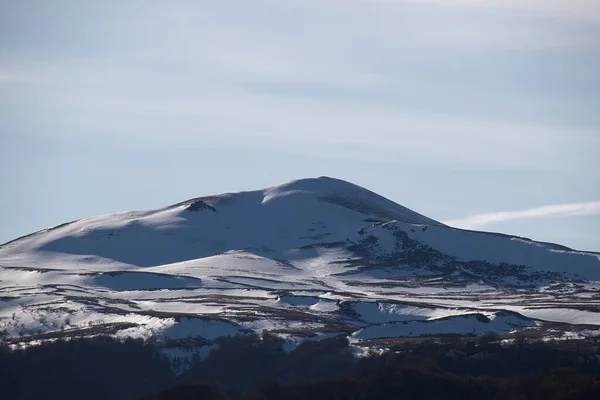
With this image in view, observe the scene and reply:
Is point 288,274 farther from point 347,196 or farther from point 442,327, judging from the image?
point 442,327

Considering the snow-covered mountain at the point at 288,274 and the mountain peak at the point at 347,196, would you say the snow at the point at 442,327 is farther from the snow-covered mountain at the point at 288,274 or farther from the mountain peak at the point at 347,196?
the mountain peak at the point at 347,196

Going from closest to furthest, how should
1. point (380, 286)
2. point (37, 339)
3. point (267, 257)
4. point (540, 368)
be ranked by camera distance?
1. point (540, 368)
2. point (37, 339)
3. point (380, 286)
4. point (267, 257)

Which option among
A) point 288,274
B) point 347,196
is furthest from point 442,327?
point 347,196

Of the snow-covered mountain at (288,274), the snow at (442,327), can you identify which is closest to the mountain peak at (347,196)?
the snow-covered mountain at (288,274)

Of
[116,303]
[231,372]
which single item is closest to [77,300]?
[116,303]

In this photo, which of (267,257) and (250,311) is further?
(267,257)

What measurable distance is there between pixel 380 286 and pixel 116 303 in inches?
1274

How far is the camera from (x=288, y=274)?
122 m

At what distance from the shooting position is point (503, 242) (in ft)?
Result: 446

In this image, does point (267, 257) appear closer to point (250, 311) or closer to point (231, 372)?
point (250, 311)

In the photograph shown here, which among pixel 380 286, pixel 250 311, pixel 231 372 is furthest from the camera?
pixel 380 286

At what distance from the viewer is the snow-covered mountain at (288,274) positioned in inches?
3307

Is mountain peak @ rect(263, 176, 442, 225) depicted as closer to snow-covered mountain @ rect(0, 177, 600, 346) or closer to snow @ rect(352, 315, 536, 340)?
snow-covered mountain @ rect(0, 177, 600, 346)

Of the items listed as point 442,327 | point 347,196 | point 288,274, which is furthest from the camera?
point 347,196
